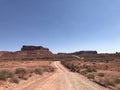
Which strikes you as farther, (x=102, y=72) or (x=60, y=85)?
(x=102, y=72)

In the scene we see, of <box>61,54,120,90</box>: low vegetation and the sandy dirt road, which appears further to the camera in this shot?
<box>61,54,120,90</box>: low vegetation

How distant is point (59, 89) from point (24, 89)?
298 centimetres

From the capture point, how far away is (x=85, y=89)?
1956cm

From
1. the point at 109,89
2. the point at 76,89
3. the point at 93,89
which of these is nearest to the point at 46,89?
the point at 76,89

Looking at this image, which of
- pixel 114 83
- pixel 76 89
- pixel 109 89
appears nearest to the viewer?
pixel 76 89

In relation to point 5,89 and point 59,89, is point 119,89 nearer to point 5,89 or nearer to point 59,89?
point 59,89

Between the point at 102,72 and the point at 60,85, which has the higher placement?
the point at 60,85

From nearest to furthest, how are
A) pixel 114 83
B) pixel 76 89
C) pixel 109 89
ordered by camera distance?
pixel 76 89 → pixel 109 89 → pixel 114 83

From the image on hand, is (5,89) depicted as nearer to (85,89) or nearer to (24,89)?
(24,89)

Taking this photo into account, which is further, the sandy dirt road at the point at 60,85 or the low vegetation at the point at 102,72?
the low vegetation at the point at 102,72

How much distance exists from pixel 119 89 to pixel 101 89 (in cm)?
158

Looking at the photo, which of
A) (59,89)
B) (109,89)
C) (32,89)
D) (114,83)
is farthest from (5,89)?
(114,83)

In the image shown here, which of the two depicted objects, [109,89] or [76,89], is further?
[109,89]

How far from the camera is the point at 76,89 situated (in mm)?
19297
